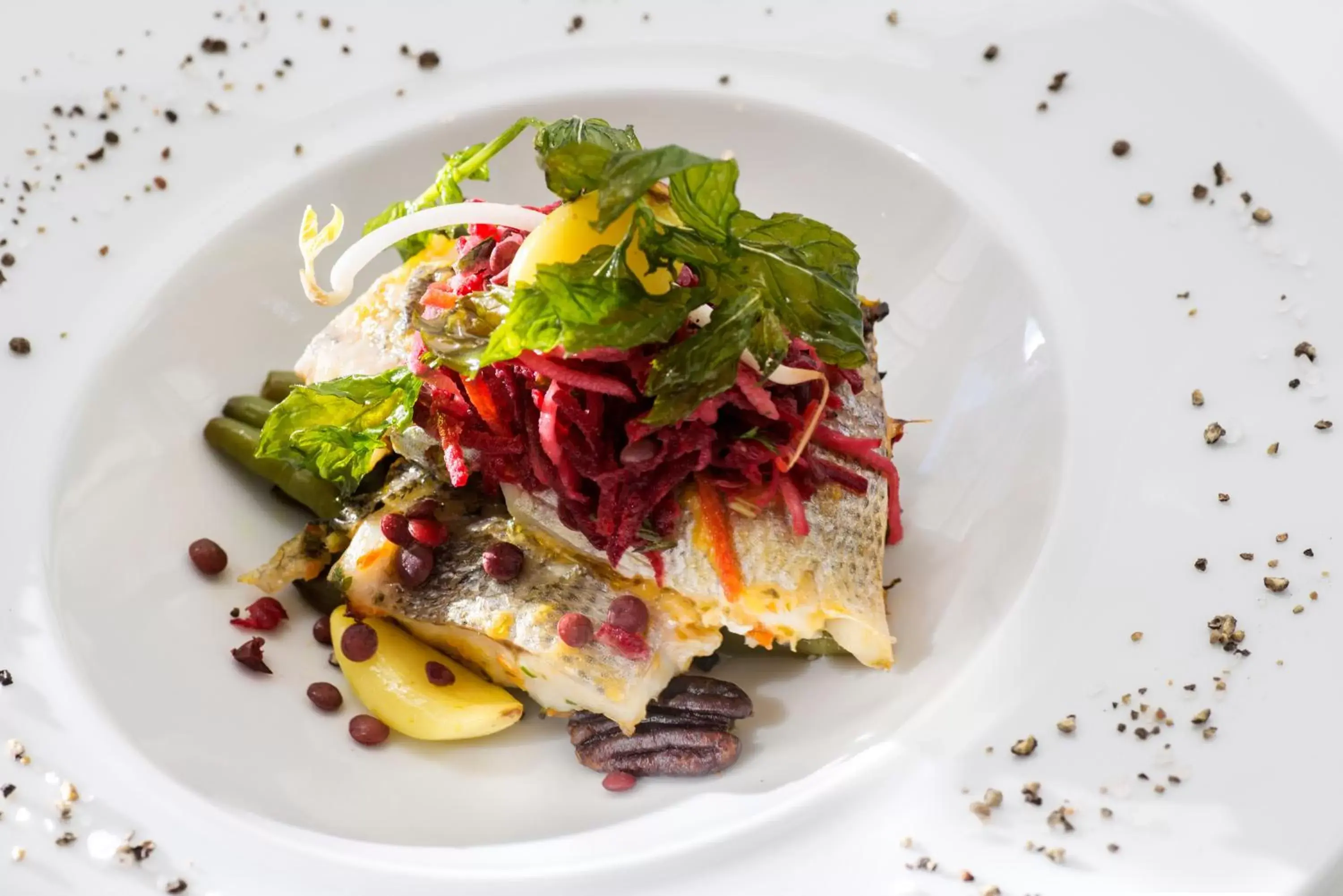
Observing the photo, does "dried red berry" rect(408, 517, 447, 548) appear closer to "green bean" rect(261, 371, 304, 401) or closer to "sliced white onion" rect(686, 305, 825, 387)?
"green bean" rect(261, 371, 304, 401)

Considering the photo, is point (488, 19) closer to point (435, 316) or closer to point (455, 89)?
point (455, 89)

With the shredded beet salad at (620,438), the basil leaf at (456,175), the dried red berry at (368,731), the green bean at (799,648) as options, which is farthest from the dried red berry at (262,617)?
the green bean at (799,648)

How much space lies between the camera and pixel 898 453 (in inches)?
179

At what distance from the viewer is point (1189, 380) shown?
146 inches

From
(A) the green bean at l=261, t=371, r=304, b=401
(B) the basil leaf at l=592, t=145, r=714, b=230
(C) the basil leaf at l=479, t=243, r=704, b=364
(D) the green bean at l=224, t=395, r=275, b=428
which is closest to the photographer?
(B) the basil leaf at l=592, t=145, r=714, b=230

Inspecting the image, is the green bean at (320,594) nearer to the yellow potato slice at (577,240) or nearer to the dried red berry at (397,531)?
the dried red berry at (397,531)

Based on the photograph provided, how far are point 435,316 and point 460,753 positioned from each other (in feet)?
4.70

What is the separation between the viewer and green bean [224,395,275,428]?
433cm

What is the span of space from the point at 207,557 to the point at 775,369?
210 centimetres

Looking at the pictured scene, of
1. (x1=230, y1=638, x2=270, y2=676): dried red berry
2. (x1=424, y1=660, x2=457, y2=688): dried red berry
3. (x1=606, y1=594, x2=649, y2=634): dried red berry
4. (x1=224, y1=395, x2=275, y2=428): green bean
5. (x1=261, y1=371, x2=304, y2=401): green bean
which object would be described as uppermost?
(x1=261, y1=371, x2=304, y2=401): green bean

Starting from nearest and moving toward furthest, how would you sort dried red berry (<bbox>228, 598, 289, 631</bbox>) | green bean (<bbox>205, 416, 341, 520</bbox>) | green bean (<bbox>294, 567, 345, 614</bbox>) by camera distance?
dried red berry (<bbox>228, 598, 289, 631</bbox>), green bean (<bbox>294, 567, 345, 614</bbox>), green bean (<bbox>205, 416, 341, 520</bbox>)

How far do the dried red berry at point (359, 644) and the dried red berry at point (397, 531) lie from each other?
0.96ft

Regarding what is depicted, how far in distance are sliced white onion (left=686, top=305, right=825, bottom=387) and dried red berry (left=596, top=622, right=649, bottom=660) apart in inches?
29.6

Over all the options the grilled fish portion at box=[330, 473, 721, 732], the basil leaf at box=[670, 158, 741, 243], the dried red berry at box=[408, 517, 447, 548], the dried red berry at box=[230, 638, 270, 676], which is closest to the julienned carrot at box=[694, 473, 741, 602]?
the grilled fish portion at box=[330, 473, 721, 732]
